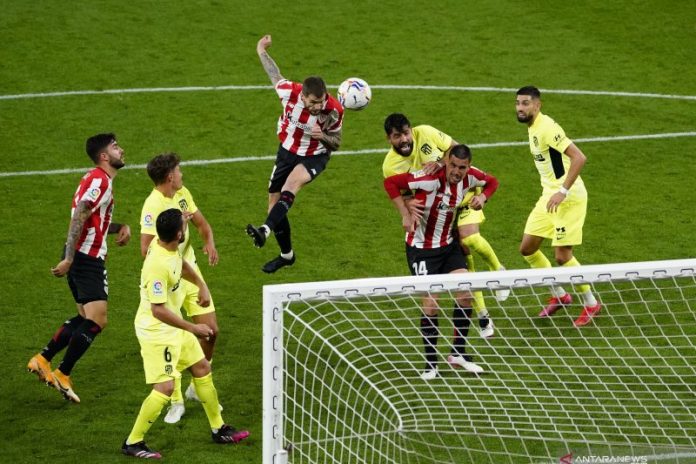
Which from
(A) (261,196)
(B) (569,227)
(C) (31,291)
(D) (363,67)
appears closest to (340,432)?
(B) (569,227)

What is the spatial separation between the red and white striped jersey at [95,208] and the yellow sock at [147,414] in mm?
1712

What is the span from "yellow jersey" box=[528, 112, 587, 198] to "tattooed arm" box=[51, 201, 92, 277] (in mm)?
3991

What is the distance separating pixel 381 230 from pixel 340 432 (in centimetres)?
432

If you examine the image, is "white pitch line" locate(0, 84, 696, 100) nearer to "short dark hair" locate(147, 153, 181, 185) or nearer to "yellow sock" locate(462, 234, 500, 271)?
"yellow sock" locate(462, 234, 500, 271)

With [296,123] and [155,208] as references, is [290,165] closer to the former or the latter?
[296,123]

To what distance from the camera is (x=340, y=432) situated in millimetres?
8648

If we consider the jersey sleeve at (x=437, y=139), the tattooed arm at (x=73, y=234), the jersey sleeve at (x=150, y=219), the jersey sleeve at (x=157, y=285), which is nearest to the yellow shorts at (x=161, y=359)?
the jersey sleeve at (x=157, y=285)

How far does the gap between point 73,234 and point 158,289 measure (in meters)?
1.40

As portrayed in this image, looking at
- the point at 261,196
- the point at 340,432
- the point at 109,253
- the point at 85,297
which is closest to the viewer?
the point at 340,432

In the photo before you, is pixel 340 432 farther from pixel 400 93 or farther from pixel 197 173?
pixel 400 93

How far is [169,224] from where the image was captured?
8.04 m

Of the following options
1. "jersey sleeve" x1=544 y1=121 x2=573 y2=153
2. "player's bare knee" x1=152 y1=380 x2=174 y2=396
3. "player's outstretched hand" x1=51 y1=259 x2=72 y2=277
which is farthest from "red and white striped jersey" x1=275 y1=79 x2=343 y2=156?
"player's bare knee" x1=152 y1=380 x2=174 y2=396

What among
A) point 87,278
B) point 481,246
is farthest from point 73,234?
A: point 481,246

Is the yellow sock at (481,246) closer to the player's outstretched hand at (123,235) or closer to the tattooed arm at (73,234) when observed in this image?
the player's outstretched hand at (123,235)
